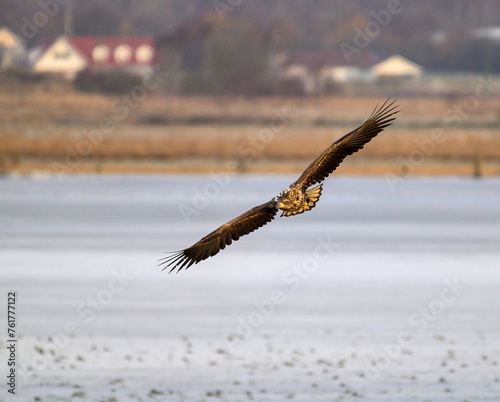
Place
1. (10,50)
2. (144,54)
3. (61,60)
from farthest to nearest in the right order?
(144,54) < (61,60) < (10,50)

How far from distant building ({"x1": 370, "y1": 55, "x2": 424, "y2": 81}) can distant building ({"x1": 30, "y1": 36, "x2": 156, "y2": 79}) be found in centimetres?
1117

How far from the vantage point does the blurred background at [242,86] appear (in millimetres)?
37844

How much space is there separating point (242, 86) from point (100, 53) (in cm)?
1348

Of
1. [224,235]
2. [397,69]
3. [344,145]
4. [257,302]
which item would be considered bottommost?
[224,235]

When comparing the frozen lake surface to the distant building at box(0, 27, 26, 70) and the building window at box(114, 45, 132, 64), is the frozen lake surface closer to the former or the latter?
the distant building at box(0, 27, 26, 70)

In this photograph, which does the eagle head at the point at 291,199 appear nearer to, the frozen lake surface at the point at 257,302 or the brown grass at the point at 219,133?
the frozen lake surface at the point at 257,302

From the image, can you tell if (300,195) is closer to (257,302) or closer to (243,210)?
(257,302)

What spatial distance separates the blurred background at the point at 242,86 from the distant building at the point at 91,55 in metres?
0.11

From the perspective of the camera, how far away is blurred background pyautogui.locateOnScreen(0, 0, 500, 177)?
1490 inches

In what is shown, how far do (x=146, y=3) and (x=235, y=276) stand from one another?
6672 centimetres

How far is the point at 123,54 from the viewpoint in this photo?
64250 millimetres

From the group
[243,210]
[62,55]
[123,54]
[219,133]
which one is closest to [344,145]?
[243,210]

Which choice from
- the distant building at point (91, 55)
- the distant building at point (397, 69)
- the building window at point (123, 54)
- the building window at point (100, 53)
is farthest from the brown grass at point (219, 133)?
the building window at point (100, 53)

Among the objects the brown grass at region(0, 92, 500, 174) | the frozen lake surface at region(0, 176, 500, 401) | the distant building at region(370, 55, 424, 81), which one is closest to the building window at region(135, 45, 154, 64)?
the brown grass at region(0, 92, 500, 174)
